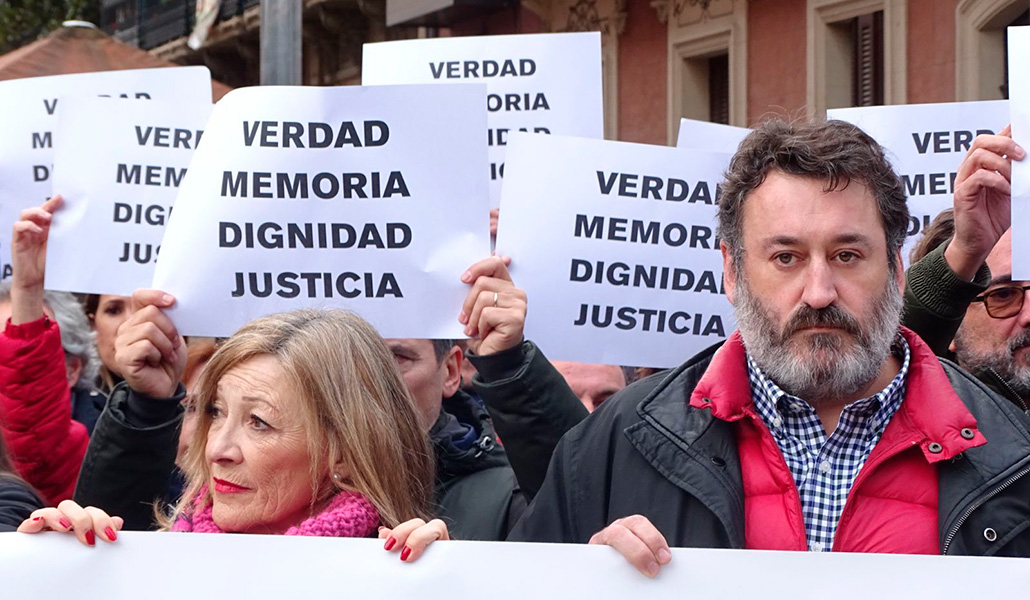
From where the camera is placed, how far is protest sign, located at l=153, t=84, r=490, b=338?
3.68 meters

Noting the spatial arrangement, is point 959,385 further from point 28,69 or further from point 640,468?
point 28,69

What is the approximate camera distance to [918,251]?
3.91 metres

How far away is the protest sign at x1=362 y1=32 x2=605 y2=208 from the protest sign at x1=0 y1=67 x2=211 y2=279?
0.58 metres

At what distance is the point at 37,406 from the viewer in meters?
3.93

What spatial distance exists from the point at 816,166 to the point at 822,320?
0.92 ft

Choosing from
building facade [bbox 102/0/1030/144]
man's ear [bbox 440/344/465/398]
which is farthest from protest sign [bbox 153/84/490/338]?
building facade [bbox 102/0/1030/144]

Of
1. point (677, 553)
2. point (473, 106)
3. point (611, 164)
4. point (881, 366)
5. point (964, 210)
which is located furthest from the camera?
point (611, 164)

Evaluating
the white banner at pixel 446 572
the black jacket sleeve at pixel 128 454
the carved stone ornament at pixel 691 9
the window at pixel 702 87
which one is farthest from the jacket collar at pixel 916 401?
the window at pixel 702 87

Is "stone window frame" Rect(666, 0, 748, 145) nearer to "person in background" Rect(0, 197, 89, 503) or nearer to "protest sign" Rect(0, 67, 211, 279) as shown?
"protest sign" Rect(0, 67, 211, 279)

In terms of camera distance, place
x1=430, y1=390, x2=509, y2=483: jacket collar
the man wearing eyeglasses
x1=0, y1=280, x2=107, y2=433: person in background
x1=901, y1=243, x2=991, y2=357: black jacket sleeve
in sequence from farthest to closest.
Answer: x1=0, y1=280, x2=107, y2=433: person in background
x1=430, y1=390, x2=509, y2=483: jacket collar
x1=901, y1=243, x2=991, y2=357: black jacket sleeve
the man wearing eyeglasses

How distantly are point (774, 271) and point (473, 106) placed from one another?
1.11 metres

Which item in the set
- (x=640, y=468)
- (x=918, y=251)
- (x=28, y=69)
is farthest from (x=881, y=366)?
(x=28, y=69)

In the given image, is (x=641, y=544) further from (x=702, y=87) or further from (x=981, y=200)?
(x=702, y=87)

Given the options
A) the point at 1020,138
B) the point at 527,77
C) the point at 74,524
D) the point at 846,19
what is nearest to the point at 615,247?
the point at 527,77
